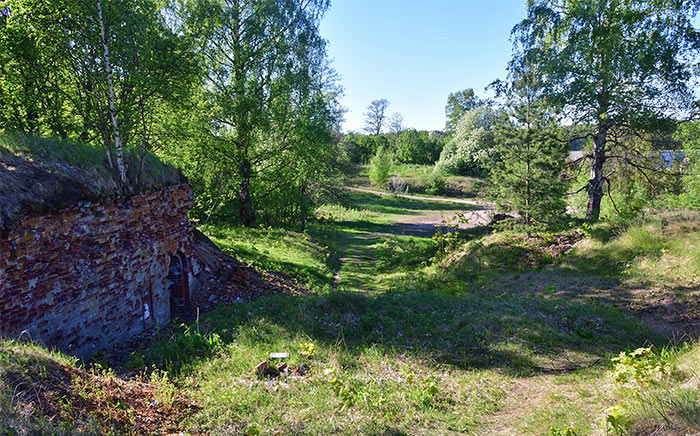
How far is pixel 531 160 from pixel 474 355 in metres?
9.44

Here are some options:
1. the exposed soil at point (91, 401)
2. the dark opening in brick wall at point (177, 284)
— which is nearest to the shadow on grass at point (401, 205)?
the dark opening in brick wall at point (177, 284)

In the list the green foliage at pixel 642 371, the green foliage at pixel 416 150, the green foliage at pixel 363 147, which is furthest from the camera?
the green foliage at pixel 363 147

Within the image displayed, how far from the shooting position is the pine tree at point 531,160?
1356 centimetres

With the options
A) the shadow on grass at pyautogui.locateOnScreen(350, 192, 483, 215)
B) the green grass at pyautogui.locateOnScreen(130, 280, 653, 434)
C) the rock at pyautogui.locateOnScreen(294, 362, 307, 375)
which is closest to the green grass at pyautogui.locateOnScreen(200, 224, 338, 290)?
the green grass at pyautogui.locateOnScreen(130, 280, 653, 434)

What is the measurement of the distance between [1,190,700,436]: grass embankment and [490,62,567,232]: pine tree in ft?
5.79

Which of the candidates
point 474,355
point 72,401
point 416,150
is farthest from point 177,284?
point 416,150

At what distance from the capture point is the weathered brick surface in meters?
5.39

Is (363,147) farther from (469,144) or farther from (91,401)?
(91,401)

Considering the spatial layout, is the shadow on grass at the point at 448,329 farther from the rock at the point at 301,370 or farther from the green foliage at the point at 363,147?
the green foliage at the point at 363,147

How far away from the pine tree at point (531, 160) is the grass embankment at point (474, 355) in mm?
1765

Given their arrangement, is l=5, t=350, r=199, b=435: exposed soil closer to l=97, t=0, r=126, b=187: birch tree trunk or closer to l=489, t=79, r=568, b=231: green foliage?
l=97, t=0, r=126, b=187: birch tree trunk

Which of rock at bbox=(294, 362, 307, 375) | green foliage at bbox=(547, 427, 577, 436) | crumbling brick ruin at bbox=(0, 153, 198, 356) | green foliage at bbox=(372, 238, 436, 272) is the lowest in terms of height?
green foliage at bbox=(372, 238, 436, 272)

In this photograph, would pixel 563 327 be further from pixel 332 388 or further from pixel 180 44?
pixel 180 44

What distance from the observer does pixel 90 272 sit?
6434 millimetres
